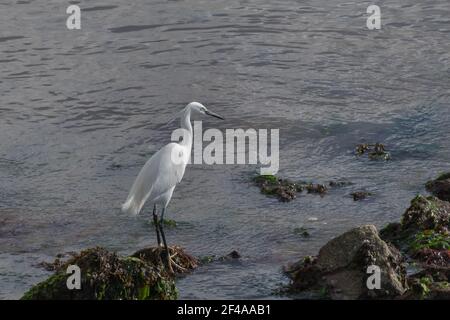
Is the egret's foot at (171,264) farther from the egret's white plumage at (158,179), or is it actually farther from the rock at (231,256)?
the egret's white plumage at (158,179)

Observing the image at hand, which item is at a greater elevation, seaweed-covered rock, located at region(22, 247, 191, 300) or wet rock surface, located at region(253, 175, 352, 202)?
seaweed-covered rock, located at region(22, 247, 191, 300)

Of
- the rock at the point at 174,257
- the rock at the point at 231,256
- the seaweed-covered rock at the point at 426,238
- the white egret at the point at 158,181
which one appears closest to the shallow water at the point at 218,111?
the rock at the point at 231,256

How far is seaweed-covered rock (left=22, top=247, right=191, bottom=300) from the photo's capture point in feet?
27.6

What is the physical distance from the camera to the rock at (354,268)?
342 inches

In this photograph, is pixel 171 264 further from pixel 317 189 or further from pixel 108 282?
pixel 317 189

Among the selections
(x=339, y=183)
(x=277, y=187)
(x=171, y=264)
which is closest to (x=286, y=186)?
(x=277, y=187)

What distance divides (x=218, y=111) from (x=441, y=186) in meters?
4.92

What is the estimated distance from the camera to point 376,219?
11156mm

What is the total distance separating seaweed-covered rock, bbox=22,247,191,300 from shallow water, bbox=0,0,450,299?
2.61 ft

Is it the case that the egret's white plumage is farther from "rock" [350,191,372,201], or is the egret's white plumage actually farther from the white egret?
"rock" [350,191,372,201]

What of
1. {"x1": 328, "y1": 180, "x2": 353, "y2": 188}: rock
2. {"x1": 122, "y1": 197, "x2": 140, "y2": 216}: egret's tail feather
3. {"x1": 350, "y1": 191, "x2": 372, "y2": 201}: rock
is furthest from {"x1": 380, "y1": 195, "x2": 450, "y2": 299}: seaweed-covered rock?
{"x1": 122, "y1": 197, "x2": 140, "y2": 216}: egret's tail feather

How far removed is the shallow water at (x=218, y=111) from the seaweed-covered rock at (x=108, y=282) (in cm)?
80

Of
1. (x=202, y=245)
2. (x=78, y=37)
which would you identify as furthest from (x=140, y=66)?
(x=202, y=245)
